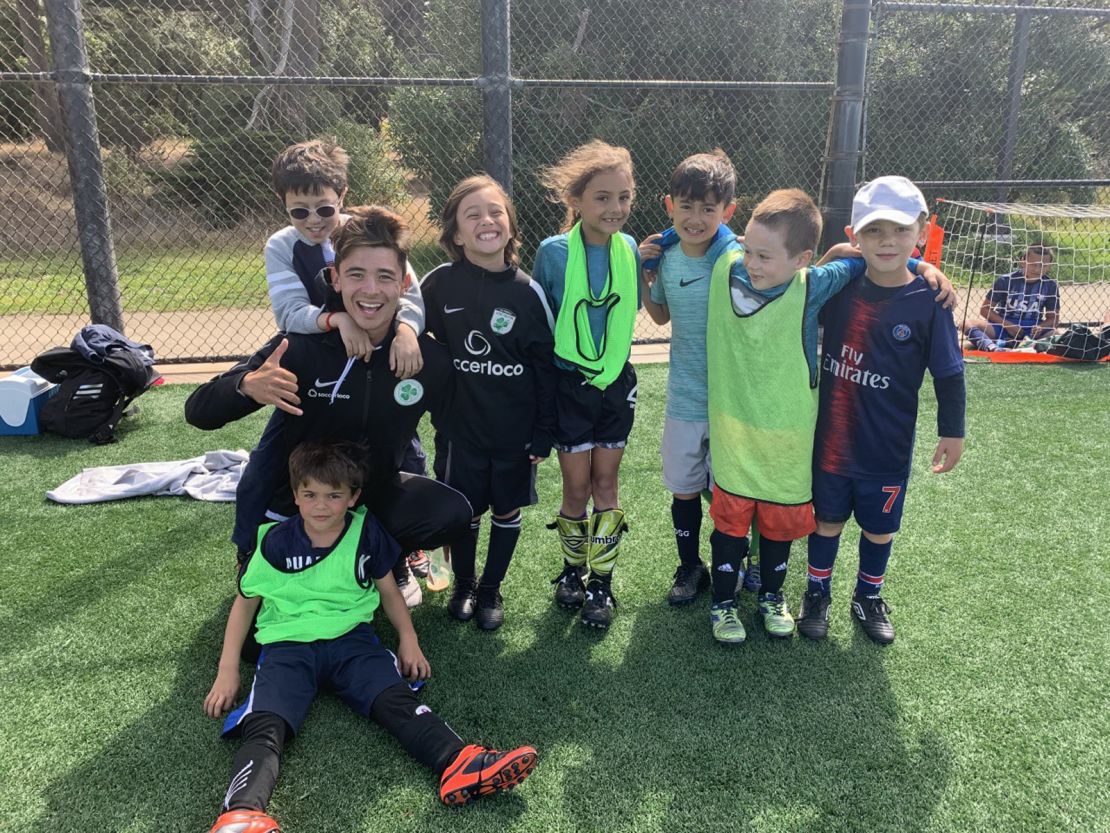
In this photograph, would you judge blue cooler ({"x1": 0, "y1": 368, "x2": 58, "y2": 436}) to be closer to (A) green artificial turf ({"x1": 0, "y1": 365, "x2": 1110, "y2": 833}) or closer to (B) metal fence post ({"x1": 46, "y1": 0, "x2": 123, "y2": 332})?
(B) metal fence post ({"x1": 46, "y1": 0, "x2": 123, "y2": 332})

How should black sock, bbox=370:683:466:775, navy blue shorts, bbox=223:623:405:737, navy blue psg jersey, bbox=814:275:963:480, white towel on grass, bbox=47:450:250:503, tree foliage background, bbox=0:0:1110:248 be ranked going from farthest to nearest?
1. tree foliage background, bbox=0:0:1110:248
2. white towel on grass, bbox=47:450:250:503
3. navy blue psg jersey, bbox=814:275:963:480
4. navy blue shorts, bbox=223:623:405:737
5. black sock, bbox=370:683:466:775

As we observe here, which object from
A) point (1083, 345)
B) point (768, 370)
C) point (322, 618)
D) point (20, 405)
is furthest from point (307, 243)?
point (1083, 345)

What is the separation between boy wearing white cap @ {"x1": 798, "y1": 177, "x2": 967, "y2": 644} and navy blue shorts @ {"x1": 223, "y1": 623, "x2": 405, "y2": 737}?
4.73ft

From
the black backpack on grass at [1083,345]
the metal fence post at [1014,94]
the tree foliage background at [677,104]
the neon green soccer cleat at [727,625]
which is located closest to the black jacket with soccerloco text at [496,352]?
A: the neon green soccer cleat at [727,625]

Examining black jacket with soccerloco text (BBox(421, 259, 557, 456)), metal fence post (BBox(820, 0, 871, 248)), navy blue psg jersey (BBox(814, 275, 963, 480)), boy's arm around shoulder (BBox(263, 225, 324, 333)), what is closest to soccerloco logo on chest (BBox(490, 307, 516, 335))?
black jacket with soccerloco text (BBox(421, 259, 557, 456))

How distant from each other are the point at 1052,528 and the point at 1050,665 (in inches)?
43.0

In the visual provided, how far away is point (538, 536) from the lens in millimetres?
3535

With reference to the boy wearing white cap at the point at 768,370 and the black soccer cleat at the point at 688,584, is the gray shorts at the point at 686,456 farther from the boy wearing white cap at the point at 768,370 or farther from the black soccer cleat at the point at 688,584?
the black soccer cleat at the point at 688,584

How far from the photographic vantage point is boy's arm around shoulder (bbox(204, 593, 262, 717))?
2363 millimetres

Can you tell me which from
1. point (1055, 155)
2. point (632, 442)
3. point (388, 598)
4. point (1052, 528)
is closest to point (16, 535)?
point (388, 598)

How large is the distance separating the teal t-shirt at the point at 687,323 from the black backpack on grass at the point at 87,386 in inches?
124

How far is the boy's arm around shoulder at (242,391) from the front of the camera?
2.37 metres

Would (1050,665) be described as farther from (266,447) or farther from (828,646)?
(266,447)

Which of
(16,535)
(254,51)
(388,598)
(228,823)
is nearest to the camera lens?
(228,823)
